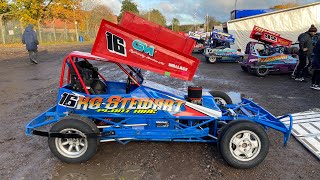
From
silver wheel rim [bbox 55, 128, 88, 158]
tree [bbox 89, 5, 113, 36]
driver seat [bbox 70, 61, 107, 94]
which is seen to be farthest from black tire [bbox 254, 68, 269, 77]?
tree [bbox 89, 5, 113, 36]

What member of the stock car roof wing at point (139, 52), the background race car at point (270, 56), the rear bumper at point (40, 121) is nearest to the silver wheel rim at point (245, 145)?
the stock car roof wing at point (139, 52)

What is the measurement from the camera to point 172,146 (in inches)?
174

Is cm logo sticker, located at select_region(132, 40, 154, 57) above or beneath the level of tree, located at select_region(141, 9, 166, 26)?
beneath

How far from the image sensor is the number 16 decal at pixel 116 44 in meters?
3.73

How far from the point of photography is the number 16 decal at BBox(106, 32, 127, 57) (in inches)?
147

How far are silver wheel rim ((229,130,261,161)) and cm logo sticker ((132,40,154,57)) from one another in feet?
5.71

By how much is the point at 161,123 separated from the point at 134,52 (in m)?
1.17

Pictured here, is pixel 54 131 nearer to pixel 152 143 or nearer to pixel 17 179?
pixel 17 179

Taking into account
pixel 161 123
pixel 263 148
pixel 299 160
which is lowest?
pixel 299 160

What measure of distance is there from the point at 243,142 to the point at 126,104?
1.81 meters

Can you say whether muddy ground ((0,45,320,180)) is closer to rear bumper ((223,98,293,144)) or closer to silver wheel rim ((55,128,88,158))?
silver wheel rim ((55,128,88,158))

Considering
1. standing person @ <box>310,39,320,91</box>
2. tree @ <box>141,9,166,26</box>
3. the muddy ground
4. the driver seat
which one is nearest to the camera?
the muddy ground

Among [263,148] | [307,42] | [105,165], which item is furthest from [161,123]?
[307,42]

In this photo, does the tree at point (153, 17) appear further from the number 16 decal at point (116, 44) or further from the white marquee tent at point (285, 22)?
the number 16 decal at point (116, 44)
